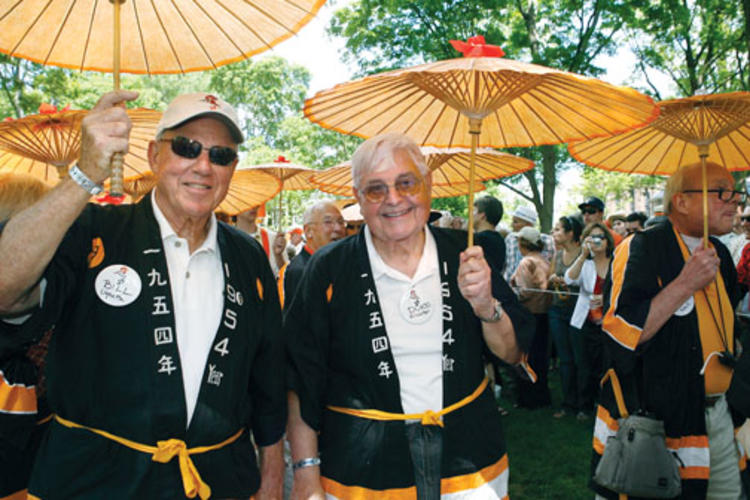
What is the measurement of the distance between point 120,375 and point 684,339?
9.36 feet

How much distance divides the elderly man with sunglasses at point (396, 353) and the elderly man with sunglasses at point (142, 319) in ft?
0.94

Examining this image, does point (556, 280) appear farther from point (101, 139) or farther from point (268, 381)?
point (101, 139)

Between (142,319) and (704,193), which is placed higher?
(704,193)

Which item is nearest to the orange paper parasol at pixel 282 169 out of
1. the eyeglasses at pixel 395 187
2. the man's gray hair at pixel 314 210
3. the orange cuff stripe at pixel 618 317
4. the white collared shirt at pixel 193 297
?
the man's gray hair at pixel 314 210

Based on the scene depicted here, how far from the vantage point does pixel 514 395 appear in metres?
7.17

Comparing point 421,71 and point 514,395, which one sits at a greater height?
point 421,71

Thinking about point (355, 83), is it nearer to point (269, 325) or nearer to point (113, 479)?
point (269, 325)

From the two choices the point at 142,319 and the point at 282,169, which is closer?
the point at 142,319

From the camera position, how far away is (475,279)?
2223 millimetres

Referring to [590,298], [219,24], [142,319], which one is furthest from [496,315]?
[590,298]

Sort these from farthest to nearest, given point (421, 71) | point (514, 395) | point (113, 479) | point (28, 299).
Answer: point (514, 395), point (421, 71), point (113, 479), point (28, 299)

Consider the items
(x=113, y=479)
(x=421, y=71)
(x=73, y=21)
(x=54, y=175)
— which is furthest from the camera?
(x=54, y=175)

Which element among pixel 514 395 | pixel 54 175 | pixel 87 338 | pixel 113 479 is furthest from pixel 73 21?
pixel 514 395

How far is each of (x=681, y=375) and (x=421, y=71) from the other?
224cm
